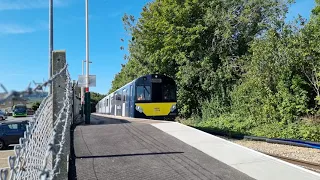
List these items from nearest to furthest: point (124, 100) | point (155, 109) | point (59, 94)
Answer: point (59, 94) → point (155, 109) → point (124, 100)

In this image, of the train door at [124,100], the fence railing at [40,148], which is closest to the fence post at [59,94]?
the fence railing at [40,148]

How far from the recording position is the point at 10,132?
57.1 feet

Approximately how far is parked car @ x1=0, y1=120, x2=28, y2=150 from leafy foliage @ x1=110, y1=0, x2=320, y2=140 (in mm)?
11287

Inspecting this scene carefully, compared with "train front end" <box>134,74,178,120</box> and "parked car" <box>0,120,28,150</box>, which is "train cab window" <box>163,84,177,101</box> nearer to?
"train front end" <box>134,74,178,120</box>

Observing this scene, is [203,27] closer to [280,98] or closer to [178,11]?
[178,11]

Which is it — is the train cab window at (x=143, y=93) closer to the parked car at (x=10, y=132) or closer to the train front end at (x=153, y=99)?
the train front end at (x=153, y=99)

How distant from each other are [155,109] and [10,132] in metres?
8.07

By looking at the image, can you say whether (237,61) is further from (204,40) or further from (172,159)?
(172,159)

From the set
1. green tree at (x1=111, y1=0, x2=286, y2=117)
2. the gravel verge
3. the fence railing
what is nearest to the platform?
the fence railing

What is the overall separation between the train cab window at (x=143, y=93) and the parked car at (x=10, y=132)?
21.0 feet

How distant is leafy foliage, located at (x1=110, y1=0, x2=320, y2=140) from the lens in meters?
15.6

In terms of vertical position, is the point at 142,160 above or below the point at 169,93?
below

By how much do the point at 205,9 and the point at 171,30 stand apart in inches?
118

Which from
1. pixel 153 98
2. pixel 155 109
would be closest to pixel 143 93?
pixel 153 98
